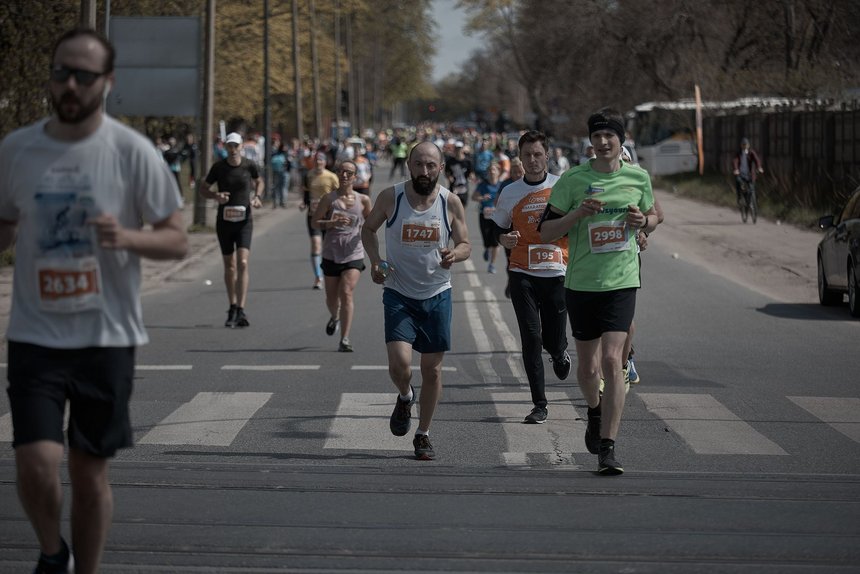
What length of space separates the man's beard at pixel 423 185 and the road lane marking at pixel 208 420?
6.29 ft

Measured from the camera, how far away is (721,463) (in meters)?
8.30

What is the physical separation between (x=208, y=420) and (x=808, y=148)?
2861 centimetres

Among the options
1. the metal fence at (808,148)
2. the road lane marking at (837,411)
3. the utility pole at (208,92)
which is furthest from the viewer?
the metal fence at (808,148)

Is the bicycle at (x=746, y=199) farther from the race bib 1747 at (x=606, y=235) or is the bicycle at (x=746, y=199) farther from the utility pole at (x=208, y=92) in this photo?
the race bib 1747 at (x=606, y=235)

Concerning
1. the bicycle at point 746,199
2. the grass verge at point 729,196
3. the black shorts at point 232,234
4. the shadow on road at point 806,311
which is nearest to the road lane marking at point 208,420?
the black shorts at point 232,234

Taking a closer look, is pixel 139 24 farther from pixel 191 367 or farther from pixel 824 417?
pixel 824 417

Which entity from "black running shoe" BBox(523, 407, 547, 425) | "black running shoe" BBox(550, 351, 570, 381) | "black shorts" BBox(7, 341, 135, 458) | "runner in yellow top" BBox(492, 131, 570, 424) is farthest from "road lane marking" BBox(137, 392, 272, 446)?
"black shorts" BBox(7, 341, 135, 458)

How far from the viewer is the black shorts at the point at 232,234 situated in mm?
15359

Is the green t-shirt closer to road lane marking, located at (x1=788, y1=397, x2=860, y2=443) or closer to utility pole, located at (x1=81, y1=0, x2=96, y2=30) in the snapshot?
road lane marking, located at (x1=788, y1=397, x2=860, y2=443)

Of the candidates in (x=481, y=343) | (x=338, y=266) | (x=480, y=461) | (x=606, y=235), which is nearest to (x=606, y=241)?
(x=606, y=235)

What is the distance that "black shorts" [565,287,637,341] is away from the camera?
7824 mm

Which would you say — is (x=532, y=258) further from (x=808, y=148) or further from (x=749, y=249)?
(x=808, y=148)

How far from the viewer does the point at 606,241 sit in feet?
25.6

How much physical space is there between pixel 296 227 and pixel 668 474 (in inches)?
1074
